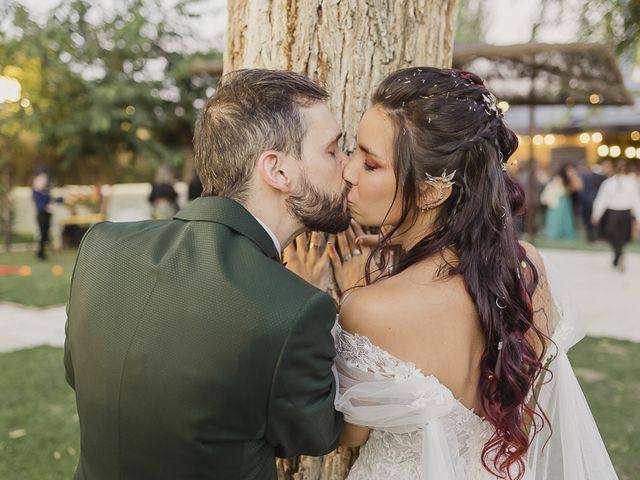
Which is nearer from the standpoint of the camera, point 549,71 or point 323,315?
point 323,315

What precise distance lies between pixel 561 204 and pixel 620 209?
4.78 meters

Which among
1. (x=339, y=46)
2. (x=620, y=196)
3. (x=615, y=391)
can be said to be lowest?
(x=615, y=391)

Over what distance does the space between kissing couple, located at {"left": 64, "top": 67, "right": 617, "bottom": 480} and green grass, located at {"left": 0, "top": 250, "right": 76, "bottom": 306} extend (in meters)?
7.97

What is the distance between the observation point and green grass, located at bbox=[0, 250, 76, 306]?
9.19 meters

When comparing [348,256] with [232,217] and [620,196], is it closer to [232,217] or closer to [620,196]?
[232,217]

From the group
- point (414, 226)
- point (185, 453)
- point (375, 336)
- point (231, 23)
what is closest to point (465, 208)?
point (414, 226)

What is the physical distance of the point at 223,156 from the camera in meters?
1.80

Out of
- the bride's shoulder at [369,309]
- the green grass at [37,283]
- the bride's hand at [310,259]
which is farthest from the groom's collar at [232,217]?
the green grass at [37,283]

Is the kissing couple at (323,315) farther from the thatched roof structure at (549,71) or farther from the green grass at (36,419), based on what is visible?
the thatched roof structure at (549,71)

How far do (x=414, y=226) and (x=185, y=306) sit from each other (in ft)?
2.69

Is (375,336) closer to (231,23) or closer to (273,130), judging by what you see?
(273,130)

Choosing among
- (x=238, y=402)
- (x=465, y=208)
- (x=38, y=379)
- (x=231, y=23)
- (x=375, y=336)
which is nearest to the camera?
(x=238, y=402)

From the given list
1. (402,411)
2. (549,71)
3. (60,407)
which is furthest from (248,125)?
(549,71)

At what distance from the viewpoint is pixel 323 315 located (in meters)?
1.49
